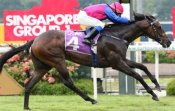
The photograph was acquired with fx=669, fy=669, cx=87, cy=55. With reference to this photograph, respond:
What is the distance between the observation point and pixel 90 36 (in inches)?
411

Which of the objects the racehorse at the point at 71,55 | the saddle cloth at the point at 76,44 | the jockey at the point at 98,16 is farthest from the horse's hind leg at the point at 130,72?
the jockey at the point at 98,16

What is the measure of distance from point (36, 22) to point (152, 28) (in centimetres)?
444

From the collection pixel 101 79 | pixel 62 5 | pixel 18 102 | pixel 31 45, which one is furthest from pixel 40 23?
pixel 31 45

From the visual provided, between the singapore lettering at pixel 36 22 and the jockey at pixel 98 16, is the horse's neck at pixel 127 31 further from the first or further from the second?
the singapore lettering at pixel 36 22

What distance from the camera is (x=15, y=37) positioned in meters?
14.8

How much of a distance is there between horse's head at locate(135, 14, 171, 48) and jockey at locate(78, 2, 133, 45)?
1.02 ft

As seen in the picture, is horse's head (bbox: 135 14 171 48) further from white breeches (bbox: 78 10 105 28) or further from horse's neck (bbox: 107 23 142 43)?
white breeches (bbox: 78 10 105 28)

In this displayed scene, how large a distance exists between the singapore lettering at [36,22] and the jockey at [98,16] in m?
3.74

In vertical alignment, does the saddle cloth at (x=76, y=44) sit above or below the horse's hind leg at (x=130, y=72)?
above

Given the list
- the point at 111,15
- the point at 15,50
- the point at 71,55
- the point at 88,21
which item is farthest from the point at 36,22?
the point at 111,15

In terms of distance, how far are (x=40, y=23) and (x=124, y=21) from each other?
430cm

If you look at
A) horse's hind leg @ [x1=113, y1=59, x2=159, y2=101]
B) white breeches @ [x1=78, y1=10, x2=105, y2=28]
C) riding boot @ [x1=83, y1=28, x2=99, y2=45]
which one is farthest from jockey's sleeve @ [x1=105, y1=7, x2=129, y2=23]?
horse's hind leg @ [x1=113, y1=59, x2=159, y2=101]

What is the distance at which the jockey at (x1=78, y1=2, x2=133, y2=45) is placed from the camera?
34.7ft

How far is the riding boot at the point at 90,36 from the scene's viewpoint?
10430 millimetres
